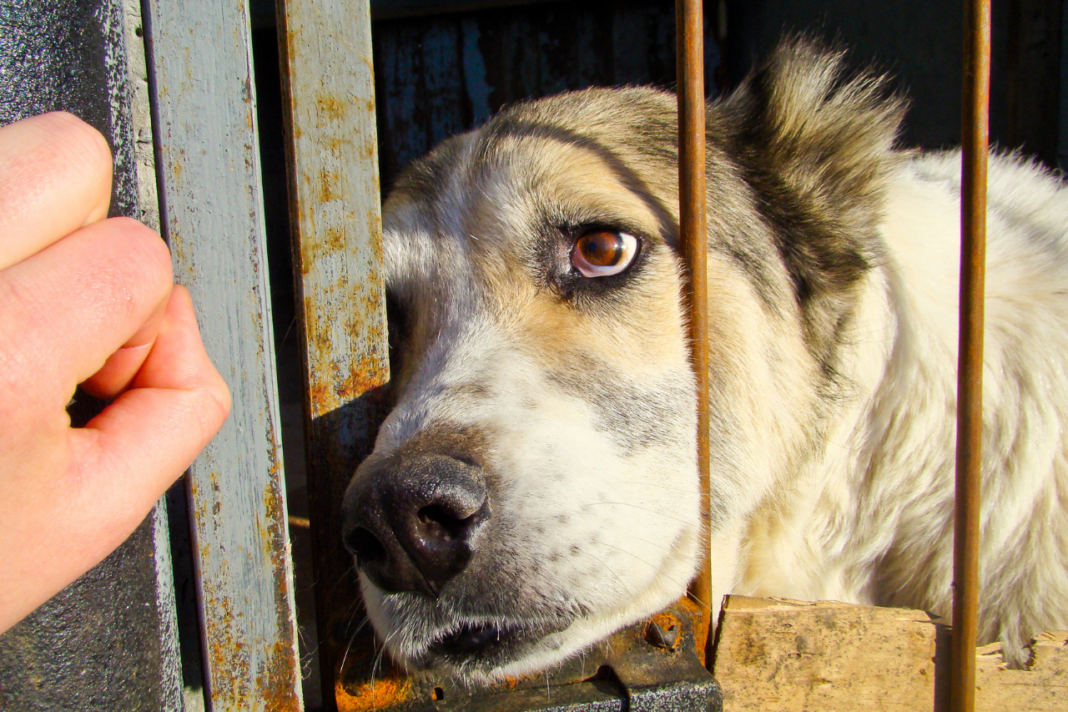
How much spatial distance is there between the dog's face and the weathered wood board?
0.18 meters

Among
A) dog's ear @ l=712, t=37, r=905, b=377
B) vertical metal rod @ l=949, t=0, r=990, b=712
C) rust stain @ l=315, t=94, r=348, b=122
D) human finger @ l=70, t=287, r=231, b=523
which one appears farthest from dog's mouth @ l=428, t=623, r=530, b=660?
dog's ear @ l=712, t=37, r=905, b=377

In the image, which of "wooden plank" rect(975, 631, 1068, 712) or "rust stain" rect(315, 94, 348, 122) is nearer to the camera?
"rust stain" rect(315, 94, 348, 122)

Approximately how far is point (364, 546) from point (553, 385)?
551 mm

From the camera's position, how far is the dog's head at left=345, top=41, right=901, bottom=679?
1.38 m

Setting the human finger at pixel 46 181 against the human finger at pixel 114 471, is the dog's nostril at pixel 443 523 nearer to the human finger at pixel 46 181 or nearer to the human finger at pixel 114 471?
the human finger at pixel 114 471

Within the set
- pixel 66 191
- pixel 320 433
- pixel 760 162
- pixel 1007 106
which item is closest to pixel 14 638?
pixel 320 433

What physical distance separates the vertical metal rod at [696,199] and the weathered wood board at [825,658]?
0.09 meters

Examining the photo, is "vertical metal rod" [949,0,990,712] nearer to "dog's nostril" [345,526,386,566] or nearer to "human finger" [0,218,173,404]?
"dog's nostril" [345,526,386,566]

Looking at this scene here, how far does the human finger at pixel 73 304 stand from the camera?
0.72 meters

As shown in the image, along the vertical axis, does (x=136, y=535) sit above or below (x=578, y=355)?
below

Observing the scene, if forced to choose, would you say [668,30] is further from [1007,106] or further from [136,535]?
[136,535]

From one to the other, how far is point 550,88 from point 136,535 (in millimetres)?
7080

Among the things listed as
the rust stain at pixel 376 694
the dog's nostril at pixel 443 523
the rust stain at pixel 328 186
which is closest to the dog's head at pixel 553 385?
the dog's nostril at pixel 443 523

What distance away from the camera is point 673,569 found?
5.43 ft
